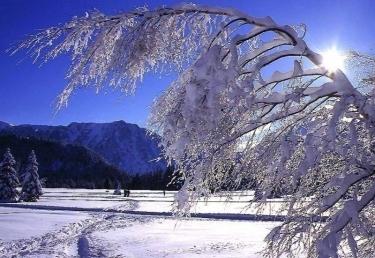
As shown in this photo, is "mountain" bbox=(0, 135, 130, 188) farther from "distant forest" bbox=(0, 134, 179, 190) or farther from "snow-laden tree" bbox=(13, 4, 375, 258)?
"snow-laden tree" bbox=(13, 4, 375, 258)

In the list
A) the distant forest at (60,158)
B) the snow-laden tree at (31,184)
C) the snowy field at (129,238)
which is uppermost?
the distant forest at (60,158)

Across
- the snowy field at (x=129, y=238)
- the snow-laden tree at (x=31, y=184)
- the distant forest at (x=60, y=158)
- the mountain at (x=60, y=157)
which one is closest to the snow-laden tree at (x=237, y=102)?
the snowy field at (x=129, y=238)

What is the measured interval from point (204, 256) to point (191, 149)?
31.6 ft

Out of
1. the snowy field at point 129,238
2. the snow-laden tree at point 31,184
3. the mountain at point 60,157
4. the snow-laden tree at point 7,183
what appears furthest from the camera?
the mountain at point 60,157

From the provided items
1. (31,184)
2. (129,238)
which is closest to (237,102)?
(129,238)

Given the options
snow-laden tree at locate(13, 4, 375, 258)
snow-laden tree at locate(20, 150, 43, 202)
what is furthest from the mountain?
snow-laden tree at locate(13, 4, 375, 258)

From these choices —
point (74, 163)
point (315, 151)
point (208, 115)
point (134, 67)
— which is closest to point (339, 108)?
point (315, 151)

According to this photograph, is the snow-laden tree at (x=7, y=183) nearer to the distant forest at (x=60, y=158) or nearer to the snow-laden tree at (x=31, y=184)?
the snow-laden tree at (x=31, y=184)

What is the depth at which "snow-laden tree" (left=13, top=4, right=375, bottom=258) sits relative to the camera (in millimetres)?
3627

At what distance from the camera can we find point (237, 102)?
365cm

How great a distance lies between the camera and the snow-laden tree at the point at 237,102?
3.63 metres

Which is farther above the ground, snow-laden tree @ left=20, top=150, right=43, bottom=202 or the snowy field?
snow-laden tree @ left=20, top=150, right=43, bottom=202

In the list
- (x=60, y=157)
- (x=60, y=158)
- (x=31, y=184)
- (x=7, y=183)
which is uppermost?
(x=60, y=157)

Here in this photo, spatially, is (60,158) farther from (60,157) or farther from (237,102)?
(237,102)
